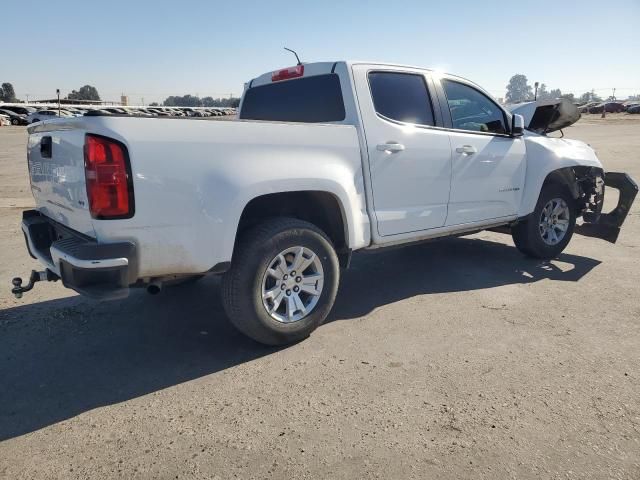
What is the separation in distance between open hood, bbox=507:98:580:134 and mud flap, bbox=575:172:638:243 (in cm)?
84

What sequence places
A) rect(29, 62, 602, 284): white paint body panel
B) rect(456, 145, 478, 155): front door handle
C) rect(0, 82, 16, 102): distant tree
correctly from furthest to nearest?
rect(0, 82, 16, 102): distant tree → rect(456, 145, 478, 155): front door handle → rect(29, 62, 602, 284): white paint body panel

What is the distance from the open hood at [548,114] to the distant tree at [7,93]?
110789 millimetres

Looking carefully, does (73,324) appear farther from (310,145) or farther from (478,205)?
(478,205)

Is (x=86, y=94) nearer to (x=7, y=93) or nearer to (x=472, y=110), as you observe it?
(x=7, y=93)

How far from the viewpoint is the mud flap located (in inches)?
218

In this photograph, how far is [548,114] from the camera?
5.82 meters

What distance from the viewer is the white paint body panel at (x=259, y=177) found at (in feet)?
8.87

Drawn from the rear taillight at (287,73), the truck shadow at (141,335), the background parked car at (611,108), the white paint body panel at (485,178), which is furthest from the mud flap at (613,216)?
the background parked car at (611,108)

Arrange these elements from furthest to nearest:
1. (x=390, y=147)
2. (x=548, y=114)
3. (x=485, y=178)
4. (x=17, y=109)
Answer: (x=17, y=109)
(x=548, y=114)
(x=485, y=178)
(x=390, y=147)

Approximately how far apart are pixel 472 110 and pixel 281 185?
258 centimetres

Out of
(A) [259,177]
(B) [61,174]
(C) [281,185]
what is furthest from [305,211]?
(B) [61,174]

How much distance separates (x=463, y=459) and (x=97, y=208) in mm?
2278

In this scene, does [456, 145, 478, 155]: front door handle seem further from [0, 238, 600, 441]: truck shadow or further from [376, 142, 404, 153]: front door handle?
[0, 238, 600, 441]: truck shadow

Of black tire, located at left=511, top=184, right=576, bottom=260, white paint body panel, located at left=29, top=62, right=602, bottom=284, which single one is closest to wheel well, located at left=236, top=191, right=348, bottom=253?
white paint body panel, located at left=29, top=62, right=602, bottom=284
